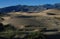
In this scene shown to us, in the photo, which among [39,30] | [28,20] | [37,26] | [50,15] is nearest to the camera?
[39,30]

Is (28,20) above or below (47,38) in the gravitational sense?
above

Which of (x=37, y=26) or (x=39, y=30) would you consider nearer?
(x=39, y=30)

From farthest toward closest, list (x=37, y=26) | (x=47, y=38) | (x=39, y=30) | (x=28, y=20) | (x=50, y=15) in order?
1. (x=50, y=15)
2. (x=28, y=20)
3. (x=37, y=26)
4. (x=39, y=30)
5. (x=47, y=38)

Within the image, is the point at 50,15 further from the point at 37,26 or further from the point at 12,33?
the point at 12,33

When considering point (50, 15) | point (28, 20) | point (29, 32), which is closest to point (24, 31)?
point (29, 32)

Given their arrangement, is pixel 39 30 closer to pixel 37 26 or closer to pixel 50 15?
pixel 37 26

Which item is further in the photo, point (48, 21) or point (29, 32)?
point (48, 21)

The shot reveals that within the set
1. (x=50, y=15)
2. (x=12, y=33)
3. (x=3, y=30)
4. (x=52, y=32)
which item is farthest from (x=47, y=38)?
(x=50, y=15)

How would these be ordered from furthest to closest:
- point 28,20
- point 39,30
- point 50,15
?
1. point 50,15
2. point 28,20
3. point 39,30

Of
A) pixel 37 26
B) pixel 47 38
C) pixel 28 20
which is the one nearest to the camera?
pixel 47 38
